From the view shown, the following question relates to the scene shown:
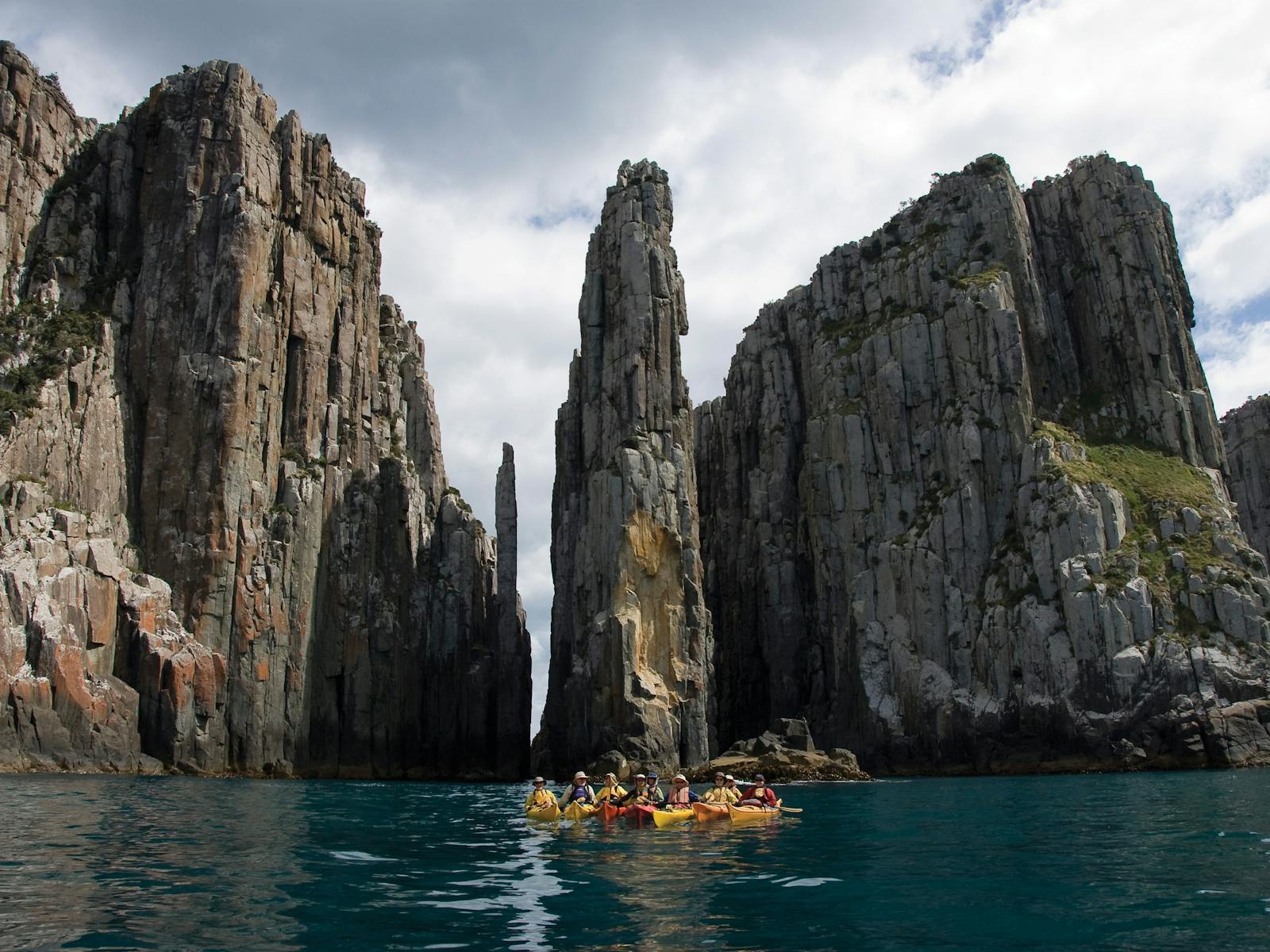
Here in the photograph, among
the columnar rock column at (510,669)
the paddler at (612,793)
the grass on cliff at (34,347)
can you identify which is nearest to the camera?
the paddler at (612,793)

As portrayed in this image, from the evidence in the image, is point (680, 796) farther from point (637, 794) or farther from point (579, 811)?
point (579, 811)

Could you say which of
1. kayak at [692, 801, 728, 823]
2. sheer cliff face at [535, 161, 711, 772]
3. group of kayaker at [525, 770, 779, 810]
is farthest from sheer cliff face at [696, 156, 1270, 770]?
kayak at [692, 801, 728, 823]

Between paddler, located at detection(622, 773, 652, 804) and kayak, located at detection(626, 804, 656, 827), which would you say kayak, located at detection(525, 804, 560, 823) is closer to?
paddler, located at detection(622, 773, 652, 804)

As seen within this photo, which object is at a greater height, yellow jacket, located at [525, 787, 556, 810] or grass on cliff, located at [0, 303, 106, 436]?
grass on cliff, located at [0, 303, 106, 436]

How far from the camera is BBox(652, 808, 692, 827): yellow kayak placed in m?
37.2

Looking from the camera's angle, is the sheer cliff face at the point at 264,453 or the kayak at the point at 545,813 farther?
the sheer cliff face at the point at 264,453

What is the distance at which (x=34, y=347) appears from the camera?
256 feet

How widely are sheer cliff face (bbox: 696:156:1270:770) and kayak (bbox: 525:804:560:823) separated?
52961 mm

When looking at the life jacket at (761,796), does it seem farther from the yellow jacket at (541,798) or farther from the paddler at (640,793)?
the yellow jacket at (541,798)

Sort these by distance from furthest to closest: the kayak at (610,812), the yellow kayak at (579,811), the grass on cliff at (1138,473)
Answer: the grass on cliff at (1138,473) → the yellow kayak at (579,811) → the kayak at (610,812)

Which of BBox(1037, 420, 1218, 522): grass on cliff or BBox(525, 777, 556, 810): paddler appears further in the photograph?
BBox(1037, 420, 1218, 522): grass on cliff

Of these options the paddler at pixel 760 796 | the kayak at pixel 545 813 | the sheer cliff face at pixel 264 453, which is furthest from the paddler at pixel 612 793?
the sheer cliff face at pixel 264 453

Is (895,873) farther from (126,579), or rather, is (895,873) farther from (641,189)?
(641,189)

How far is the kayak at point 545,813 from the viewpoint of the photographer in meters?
40.0
